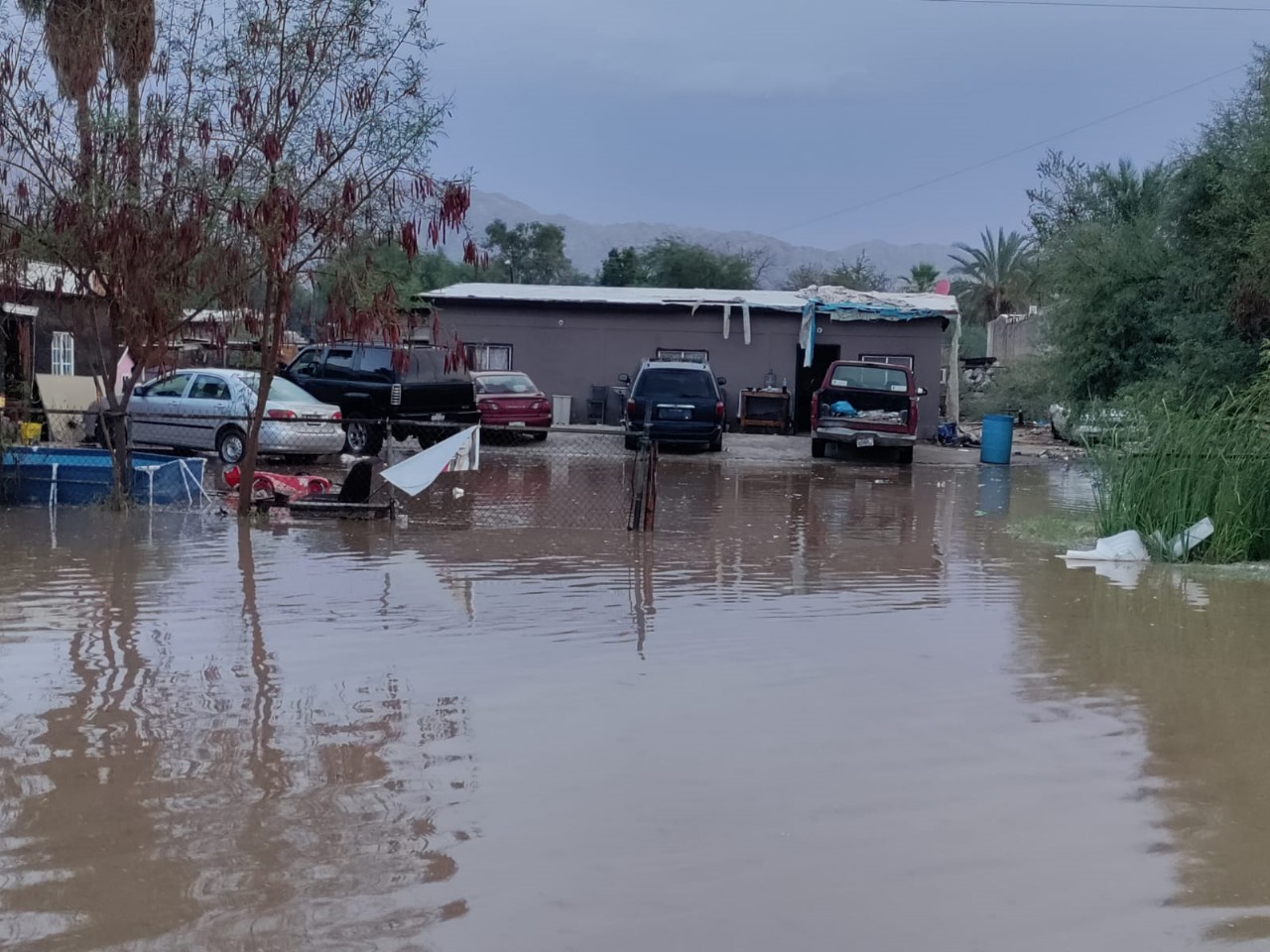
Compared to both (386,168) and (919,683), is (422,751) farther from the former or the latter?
(386,168)

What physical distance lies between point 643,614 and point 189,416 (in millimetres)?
12528

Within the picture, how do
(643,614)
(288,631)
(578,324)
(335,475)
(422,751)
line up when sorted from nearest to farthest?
(422,751) < (288,631) < (643,614) < (335,475) < (578,324)

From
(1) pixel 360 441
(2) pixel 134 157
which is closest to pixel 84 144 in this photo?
(2) pixel 134 157

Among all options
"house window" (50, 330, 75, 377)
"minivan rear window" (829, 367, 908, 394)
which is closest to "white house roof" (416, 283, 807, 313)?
"minivan rear window" (829, 367, 908, 394)

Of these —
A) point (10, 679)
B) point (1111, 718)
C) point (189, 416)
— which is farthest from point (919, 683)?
point (189, 416)

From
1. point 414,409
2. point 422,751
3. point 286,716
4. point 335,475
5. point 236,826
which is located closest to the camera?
point 236,826

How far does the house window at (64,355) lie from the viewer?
82.3ft

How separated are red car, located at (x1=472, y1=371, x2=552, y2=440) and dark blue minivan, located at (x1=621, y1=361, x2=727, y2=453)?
2409mm

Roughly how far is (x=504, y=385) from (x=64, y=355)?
8190mm

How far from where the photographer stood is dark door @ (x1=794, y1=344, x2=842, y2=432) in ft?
105

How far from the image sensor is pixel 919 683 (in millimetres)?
7020

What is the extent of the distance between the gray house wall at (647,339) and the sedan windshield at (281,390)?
418 inches

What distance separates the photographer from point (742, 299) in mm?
31531

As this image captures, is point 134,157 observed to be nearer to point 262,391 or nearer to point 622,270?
point 262,391
